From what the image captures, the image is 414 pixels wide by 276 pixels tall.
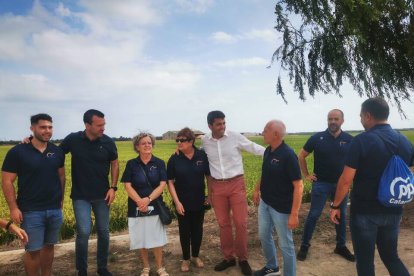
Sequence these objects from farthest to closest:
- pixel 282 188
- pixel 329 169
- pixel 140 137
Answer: pixel 329 169 → pixel 140 137 → pixel 282 188

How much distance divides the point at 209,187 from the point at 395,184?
2.74 meters

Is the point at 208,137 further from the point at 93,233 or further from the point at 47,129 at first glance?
the point at 93,233

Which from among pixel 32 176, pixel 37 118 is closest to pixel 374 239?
pixel 32 176

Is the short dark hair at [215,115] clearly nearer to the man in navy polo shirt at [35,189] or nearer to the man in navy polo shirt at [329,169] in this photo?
the man in navy polo shirt at [329,169]

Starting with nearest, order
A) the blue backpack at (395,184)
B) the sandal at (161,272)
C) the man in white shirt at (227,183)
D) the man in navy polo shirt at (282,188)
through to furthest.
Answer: the blue backpack at (395,184), the man in navy polo shirt at (282,188), the sandal at (161,272), the man in white shirt at (227,183)

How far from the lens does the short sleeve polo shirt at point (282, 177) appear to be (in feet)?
14.0

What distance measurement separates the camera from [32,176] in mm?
4398

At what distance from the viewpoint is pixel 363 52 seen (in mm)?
9047

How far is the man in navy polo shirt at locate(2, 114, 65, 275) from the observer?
434 cm

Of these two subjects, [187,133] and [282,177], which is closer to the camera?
[282,177]

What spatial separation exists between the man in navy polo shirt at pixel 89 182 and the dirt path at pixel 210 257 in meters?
0.60

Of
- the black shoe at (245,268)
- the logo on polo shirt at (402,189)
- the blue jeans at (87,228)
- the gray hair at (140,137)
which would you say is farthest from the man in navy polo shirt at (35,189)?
the logo on polo shirt at (402,189)

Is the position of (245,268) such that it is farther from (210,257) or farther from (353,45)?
(353,45)

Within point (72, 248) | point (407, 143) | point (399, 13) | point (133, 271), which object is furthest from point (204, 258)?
point (399, 13)
